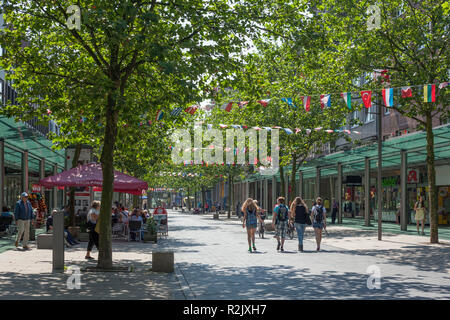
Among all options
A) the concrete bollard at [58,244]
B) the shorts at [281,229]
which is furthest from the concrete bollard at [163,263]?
the shorts at [281,229]

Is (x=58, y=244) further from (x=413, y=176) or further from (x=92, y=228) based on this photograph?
(x=413, y=176)

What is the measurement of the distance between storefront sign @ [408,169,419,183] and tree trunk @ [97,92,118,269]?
80.9 feet

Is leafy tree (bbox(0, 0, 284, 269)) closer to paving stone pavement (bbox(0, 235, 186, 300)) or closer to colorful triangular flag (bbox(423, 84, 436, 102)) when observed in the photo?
paving stone pavement (bbox(0, 235, 186, 300))

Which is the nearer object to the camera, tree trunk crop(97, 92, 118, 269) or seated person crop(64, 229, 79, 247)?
tree trunk crop(97, 92, 118, 269)

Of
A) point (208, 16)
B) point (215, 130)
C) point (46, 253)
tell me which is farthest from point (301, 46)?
point (215, 130)

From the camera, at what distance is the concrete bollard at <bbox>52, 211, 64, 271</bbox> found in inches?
542

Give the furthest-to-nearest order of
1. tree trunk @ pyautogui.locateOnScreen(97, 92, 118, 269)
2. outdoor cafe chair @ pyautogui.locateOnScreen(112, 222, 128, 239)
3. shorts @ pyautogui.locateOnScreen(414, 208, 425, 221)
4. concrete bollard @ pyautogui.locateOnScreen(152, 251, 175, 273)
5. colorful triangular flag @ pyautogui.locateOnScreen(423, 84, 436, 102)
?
1. shorts @ pyautogui.locateOnScreen(414, 208, 425, 221)
2. outdoor cafe chair @ pyautogui.locateOnScreen(112, 222, 128, 239)
3. colorful triangular flag @ pyautogui.locateOnScreen(423, 84, 436, 102)
4. tree trunk @ pyautogui.locateOnScreen(97, 92, 118, 269)
5. concrete bollard @ pyautogui.locateOnScreen(152, 251, 175, 273)

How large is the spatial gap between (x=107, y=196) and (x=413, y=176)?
2526 cm

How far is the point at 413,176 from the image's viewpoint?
118 feet

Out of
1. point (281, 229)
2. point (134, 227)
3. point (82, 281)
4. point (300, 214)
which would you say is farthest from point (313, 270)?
point (134, 227)

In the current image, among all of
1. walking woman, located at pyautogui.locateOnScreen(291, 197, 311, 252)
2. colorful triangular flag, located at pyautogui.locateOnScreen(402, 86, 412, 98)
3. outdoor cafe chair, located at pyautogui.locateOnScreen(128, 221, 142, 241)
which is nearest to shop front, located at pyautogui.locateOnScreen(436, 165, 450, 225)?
colorful triangular flag, located at pyautogui.locateOnScreen(402, 86, 412, 98)

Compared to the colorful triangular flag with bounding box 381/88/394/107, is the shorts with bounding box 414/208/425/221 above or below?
below

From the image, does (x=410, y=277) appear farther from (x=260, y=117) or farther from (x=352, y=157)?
(x=352, y=157)

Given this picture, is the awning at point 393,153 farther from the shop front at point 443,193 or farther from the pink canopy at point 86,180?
the pink canopy at point 86,180
